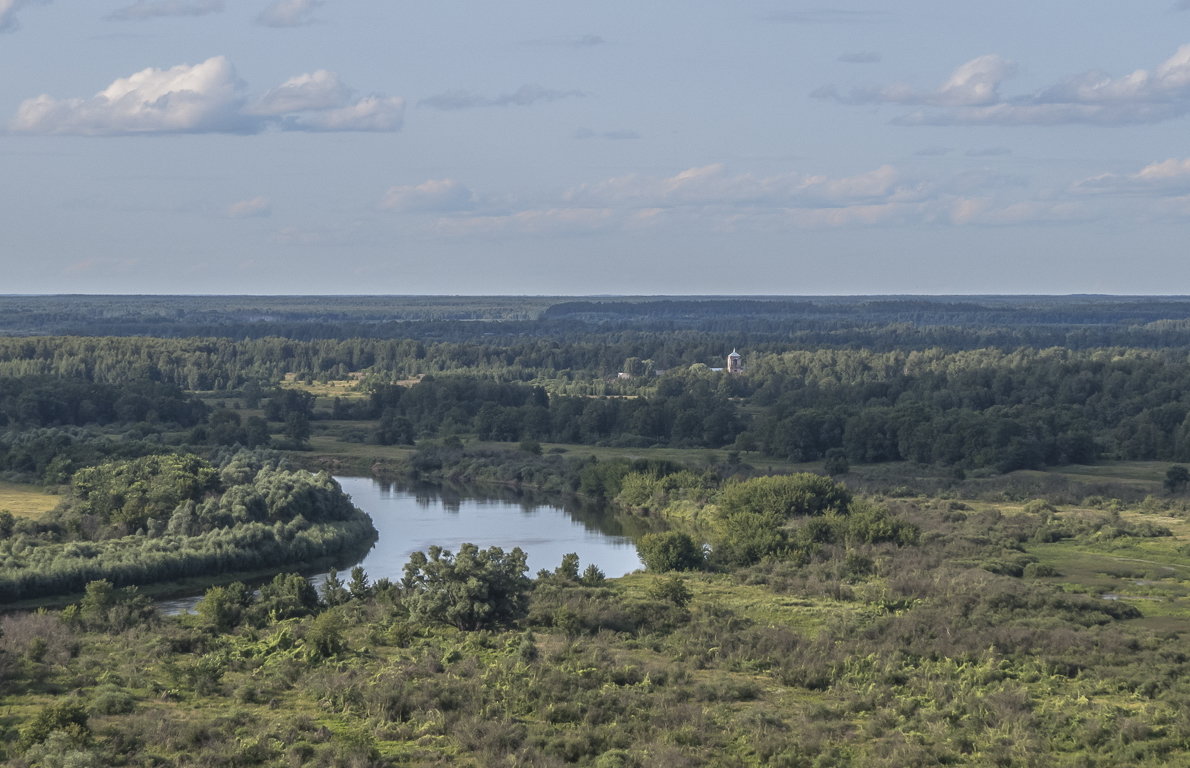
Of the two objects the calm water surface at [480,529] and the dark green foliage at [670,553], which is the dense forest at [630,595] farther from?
the calm water surface at [480,529]

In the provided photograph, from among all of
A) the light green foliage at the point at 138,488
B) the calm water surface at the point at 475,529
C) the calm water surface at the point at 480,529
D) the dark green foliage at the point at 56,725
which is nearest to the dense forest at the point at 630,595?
the dark green foliage at the point at 56,725

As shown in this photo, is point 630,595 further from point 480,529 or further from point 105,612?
point 480,529

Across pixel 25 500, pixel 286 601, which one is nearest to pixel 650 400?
pixel 25 500

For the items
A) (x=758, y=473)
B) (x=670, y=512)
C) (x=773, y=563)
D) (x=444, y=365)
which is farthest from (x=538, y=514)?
(x=444, y=365)

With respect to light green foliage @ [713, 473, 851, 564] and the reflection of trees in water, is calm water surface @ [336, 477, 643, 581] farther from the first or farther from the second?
light green foliage @ [713, 473, 851, 564]

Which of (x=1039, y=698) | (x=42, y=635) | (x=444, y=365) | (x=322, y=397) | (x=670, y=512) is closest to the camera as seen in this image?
(x=1039, y=698)

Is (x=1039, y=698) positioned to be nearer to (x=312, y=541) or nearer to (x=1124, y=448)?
(x=312, y=541)
